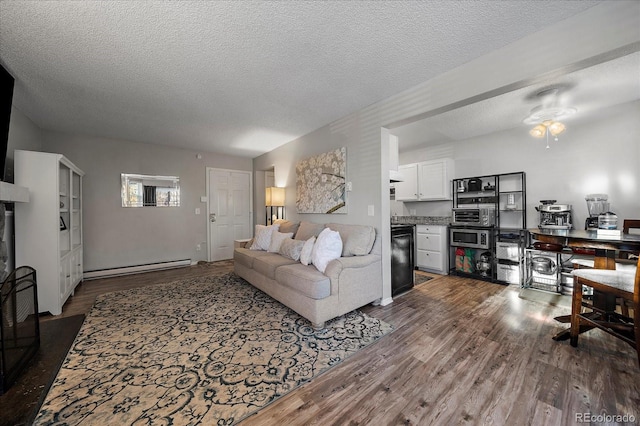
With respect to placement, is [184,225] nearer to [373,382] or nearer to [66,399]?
[66,399]

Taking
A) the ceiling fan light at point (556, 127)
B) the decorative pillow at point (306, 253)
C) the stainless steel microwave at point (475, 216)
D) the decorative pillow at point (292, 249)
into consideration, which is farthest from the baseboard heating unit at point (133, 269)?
the ceiling fan light at point (556, 127)

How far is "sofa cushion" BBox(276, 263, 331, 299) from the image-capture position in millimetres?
2303

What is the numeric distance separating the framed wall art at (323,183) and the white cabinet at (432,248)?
199 centimetres

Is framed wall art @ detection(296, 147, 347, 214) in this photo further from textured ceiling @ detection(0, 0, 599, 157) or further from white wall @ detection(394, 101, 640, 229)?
white wall @ detection(394, 101, 640, 229)

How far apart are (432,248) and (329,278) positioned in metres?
2.83

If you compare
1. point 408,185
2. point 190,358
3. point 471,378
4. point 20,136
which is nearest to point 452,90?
point 471,378

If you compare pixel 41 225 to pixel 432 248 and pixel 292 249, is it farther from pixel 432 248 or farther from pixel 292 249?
pixel 432 248

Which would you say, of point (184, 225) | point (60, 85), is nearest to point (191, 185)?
point (184, 225)

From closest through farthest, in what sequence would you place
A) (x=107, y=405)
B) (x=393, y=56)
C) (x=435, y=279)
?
(x=107, y=405) → (x=393, y=56) → (x=435, y=279)

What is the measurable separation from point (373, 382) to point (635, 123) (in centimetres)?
450

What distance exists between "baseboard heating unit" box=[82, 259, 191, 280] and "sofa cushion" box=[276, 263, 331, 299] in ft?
10.7

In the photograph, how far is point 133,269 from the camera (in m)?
4.46

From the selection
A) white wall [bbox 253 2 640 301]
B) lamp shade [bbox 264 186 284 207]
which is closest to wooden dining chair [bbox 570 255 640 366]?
white wall [bbox 253 2 640 301]

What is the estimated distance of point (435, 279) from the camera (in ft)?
13.3
